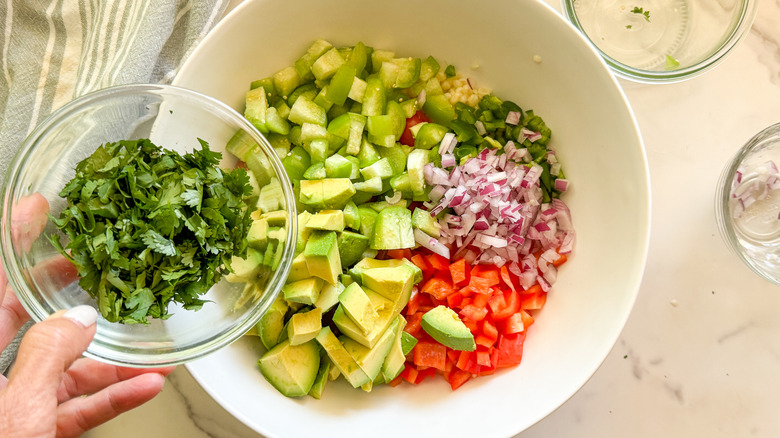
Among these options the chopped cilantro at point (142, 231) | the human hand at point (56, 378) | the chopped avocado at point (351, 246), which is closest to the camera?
the human hand at point (56, 378)

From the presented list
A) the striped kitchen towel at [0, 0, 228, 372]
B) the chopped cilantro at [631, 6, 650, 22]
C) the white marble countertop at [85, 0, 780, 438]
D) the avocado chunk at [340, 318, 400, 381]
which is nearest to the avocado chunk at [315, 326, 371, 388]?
the avocado chunk at [340, 318, 400, 381]

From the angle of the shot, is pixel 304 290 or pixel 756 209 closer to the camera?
pixel 304 290

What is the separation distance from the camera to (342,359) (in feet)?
4.74

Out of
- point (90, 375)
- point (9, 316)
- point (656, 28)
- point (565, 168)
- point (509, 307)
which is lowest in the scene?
point (90, 375)

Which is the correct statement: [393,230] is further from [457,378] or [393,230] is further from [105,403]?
[105,403]

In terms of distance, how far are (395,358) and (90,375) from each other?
76 cm

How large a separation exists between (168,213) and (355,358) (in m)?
0.52

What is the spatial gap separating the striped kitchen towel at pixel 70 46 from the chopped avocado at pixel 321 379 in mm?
891

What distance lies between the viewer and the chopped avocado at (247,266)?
4.56ft

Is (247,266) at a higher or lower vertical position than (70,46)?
lower

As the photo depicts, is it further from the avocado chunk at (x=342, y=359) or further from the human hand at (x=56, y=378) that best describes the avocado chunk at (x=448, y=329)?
the human hand at (x=56, y=378)

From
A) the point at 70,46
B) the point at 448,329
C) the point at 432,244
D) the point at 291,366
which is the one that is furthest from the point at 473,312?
the point at 70,46

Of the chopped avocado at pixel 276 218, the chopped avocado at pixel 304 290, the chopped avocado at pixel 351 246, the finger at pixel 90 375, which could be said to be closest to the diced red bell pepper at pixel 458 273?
the chopped avocado at pixel 351 246

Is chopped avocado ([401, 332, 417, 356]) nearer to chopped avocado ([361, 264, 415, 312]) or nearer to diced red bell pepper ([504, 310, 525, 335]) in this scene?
chopped avocado ([361, 264, 415, 312])
